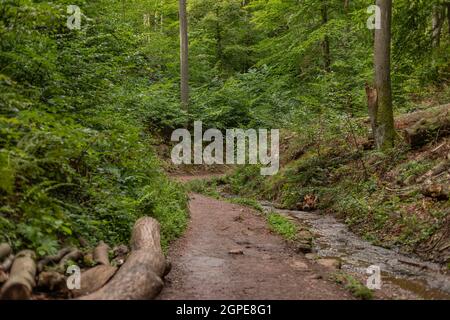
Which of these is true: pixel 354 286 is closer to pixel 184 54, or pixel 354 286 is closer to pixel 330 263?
pixel 330 263

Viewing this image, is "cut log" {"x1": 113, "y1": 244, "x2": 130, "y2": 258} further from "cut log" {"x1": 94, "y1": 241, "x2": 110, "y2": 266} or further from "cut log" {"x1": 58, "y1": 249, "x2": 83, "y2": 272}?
"cut log" {"x1": 58, "y1": 249, "x2": 83, "y2": 272}

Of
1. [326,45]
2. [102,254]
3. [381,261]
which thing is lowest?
[381,261]

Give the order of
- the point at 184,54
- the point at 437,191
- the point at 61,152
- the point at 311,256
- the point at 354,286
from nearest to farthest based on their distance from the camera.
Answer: the point at 354,286, the point at 61,152, the point at 311,256, the point at 437,191, the point at 184,54

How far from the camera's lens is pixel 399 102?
16844 millimetres

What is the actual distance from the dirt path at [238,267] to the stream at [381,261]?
79 centimetres

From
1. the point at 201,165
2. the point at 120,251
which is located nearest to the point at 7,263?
the point at 120,251

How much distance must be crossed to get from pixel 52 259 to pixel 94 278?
0.58 m

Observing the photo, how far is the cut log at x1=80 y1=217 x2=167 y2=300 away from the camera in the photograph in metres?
4.82

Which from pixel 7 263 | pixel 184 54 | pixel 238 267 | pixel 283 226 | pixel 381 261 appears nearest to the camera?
pixel 7 263

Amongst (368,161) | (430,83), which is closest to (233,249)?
(368,161)

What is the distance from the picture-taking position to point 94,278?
529 centimetres

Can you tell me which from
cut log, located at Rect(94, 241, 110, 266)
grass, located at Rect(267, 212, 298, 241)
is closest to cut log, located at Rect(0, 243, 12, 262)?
cut log, located at Rect(94, 241, 110, 266)
